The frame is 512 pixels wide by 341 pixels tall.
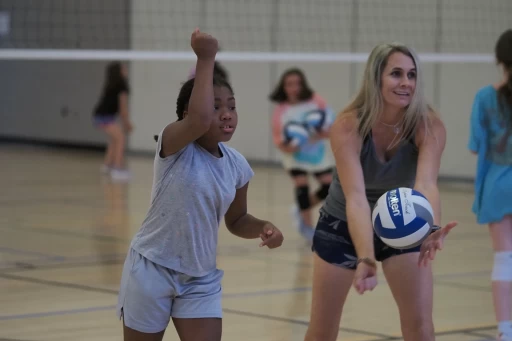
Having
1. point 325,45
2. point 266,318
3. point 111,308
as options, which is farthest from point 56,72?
point 266,318

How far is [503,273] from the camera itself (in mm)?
5215

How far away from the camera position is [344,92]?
1561 cm

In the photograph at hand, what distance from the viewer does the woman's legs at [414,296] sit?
4051 millimetres

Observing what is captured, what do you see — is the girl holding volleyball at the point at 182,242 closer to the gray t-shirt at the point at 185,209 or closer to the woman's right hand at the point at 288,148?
the gray t-shirt at the point at 185,209

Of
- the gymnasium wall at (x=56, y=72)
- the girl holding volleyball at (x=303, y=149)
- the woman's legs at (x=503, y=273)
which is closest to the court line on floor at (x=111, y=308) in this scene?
the woman's legs at (x=503, y=273)

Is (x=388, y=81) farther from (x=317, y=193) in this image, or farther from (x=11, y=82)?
(x=11, y=82)

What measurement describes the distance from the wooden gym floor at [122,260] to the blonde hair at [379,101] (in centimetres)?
168

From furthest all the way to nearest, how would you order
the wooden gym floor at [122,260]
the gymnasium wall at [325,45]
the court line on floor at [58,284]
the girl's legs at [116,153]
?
the girl's legs at [116,153] → the gymnasium wall at [325,45] → the court line on floor at [58,284] → the wooden gym floor at [122,260]

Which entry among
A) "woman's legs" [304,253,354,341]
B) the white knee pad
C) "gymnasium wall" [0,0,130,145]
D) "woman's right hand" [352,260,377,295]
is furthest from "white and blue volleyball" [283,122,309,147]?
"gymnasium wall" [0,0,130,145]

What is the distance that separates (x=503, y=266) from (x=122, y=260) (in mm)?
3490

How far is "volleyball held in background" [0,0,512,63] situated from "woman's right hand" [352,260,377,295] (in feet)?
24.7

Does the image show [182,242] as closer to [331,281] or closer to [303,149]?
[331,281]

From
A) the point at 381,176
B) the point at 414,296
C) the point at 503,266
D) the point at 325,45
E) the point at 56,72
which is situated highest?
the point at 381,176

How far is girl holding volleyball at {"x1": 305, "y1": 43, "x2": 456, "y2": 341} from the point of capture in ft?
13.3
